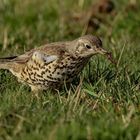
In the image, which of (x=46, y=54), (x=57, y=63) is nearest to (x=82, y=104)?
(x=57, y=63)

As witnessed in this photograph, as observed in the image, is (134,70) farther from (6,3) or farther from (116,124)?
(6,3)

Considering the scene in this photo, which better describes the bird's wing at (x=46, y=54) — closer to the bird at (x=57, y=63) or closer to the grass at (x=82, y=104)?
the bird at (x=57, y=63)

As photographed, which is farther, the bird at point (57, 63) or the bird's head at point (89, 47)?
the bird's head at point (89, 47)

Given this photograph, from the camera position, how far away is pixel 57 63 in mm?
7172

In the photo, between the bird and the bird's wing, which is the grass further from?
the bird's wing

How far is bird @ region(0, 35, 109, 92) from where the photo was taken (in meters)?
7.18

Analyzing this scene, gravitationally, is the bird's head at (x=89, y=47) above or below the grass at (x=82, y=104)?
above

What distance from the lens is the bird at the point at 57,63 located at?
7176 millimetres

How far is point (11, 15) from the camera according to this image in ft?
39.9

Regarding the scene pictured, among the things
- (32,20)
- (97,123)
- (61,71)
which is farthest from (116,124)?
(32,20)

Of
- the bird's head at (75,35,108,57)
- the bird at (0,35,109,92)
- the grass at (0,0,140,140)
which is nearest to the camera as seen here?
the grass at (0,0,140,140)

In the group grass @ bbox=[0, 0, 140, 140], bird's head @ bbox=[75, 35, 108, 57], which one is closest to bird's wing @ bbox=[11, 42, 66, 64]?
bird's head @ bbox=[75, 35, 108, 57]

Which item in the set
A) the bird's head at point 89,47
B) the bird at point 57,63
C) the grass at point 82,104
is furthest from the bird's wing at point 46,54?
the grass at point 82,104

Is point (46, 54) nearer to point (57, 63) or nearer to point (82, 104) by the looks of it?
point (57, 63)
